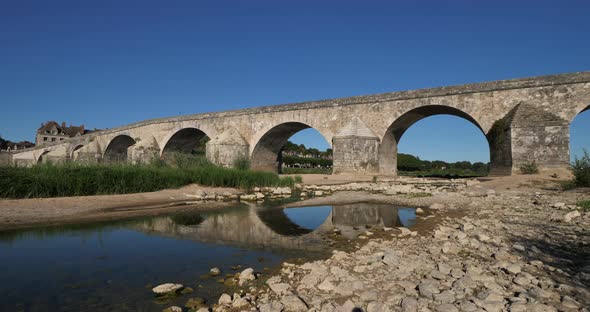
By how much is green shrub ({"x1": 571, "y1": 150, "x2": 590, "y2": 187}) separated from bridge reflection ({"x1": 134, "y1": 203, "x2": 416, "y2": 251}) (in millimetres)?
5437

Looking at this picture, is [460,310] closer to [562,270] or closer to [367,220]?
[562,270]

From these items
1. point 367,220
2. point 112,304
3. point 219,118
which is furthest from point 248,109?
point 112,304

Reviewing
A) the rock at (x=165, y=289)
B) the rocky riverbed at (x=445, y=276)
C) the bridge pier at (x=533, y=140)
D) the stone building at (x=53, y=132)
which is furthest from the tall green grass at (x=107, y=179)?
the stone building at (x=53, y=132)

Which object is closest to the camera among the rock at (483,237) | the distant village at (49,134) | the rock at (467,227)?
the rock at (483,237)

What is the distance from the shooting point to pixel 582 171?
899 cm

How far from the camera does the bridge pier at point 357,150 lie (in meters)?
19.3

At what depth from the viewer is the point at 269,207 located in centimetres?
872

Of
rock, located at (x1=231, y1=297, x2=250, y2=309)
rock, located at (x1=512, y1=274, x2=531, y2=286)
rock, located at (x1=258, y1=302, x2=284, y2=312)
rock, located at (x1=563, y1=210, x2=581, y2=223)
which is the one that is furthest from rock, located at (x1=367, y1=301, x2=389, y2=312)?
rock, located at (x1=563, y1=210, x2=581, y2=223)

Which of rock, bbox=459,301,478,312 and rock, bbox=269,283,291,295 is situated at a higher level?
rock, bbox=459,301,478,312

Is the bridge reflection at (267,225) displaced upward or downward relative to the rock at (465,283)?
downward

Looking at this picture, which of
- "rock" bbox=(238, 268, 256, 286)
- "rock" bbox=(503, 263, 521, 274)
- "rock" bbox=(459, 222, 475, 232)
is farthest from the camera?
"rock" bbox=(459, 222, 475, 232)

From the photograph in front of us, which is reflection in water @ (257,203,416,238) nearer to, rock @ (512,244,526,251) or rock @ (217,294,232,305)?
rock @ (512,244,526,251)

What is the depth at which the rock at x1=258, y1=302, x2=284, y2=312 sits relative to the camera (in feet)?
7.86

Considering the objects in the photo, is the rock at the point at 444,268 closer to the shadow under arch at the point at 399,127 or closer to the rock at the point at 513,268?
the rock at the point at 513,268
